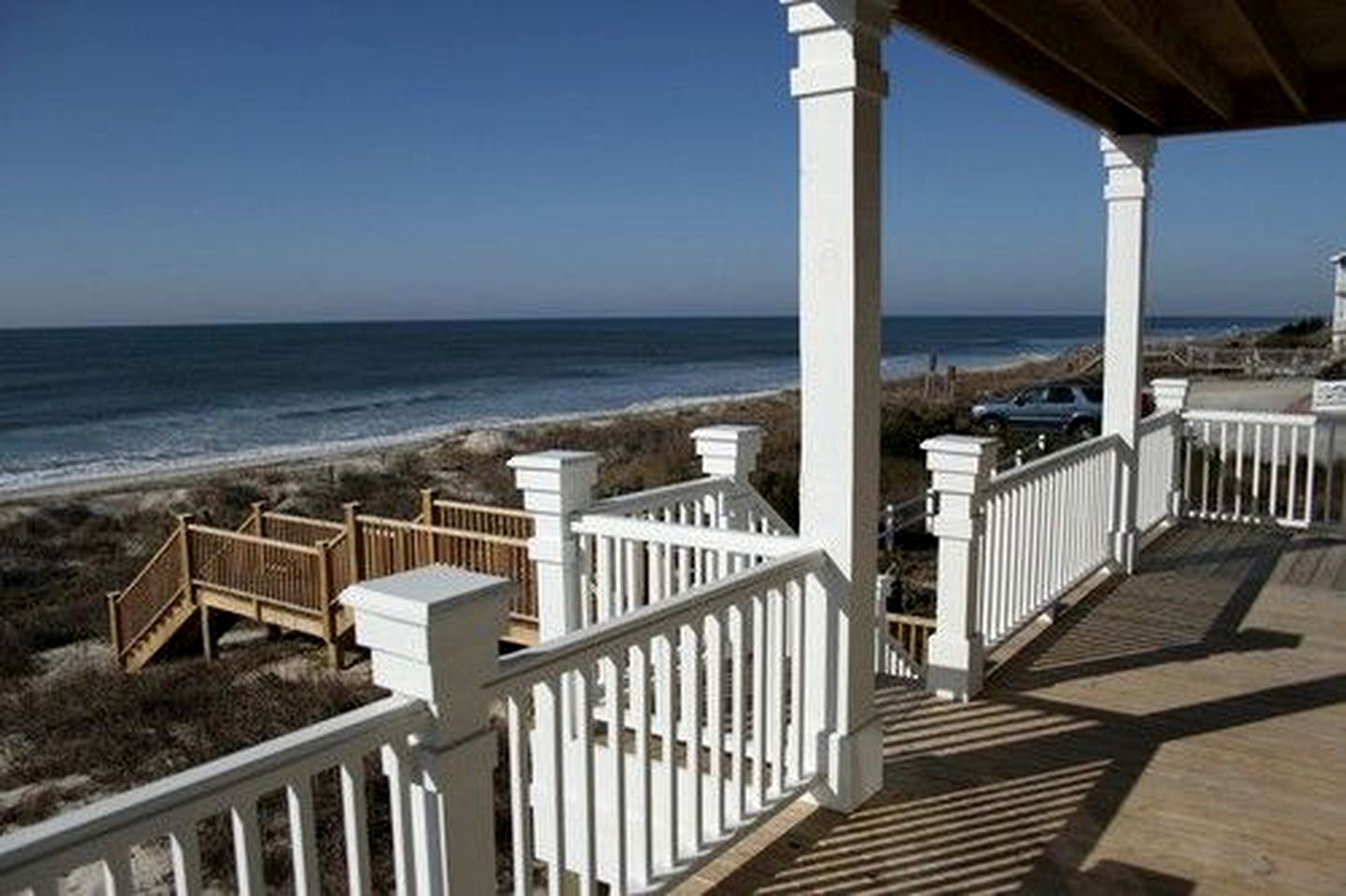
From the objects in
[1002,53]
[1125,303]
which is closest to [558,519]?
[1002,53]

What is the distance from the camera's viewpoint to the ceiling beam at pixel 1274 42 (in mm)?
3944

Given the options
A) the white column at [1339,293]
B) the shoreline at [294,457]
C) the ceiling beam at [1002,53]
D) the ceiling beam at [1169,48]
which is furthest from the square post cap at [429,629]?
the white column at [1339,293]

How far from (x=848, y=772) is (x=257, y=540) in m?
10.2

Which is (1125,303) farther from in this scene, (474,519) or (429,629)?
(474,519)

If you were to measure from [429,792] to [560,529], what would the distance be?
220 cm

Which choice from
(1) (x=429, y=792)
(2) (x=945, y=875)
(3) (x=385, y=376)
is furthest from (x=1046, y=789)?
(3) (x=385, y=376)

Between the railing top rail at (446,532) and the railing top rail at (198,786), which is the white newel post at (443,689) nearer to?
the railing top rail at (198,786)

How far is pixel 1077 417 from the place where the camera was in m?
19.1

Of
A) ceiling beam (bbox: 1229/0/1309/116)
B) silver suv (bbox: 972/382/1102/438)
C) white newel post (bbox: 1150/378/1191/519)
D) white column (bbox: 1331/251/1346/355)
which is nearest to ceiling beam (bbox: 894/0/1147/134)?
ceiling beam (bbox: 1229/0/1309/116)

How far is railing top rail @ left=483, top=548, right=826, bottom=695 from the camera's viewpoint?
2188mm

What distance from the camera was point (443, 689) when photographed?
6.20 feet

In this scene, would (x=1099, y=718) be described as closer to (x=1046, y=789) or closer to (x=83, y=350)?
(x=1046, y=789)

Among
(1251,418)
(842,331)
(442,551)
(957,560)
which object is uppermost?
(842,331)

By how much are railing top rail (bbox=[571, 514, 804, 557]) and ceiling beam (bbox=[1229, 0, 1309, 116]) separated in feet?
8.85
